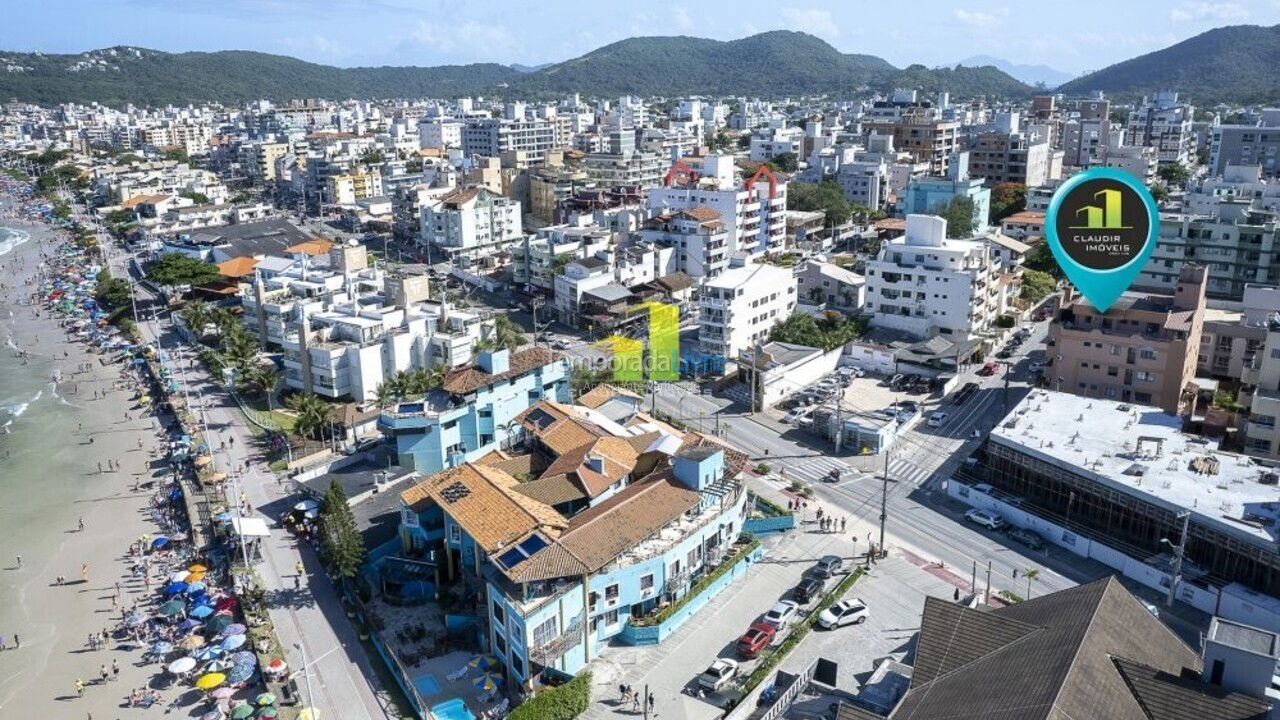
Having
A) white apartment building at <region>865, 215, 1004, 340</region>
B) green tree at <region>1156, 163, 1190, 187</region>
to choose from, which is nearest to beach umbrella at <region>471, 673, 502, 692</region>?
white apartment building at <region>865, 215, 1004, 340</region>

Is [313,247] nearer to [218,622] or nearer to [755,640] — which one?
[218,622]

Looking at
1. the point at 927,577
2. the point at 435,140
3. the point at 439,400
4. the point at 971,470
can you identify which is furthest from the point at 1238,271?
the point at 435,140

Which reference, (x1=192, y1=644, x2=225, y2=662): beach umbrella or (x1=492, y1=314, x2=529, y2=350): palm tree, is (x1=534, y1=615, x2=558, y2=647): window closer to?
(x1=192, y1=644, x2=225, y2=662): beach umbrella

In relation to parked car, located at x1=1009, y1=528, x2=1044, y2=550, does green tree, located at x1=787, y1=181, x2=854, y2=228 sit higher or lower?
higher

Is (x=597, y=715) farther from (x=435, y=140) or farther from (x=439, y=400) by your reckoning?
(x=435, y=140)

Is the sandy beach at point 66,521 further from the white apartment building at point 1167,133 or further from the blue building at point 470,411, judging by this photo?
the white apartment building at point 1167,133

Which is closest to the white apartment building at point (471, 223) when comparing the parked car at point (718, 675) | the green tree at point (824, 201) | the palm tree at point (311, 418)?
the green tree at point (824, 201)
